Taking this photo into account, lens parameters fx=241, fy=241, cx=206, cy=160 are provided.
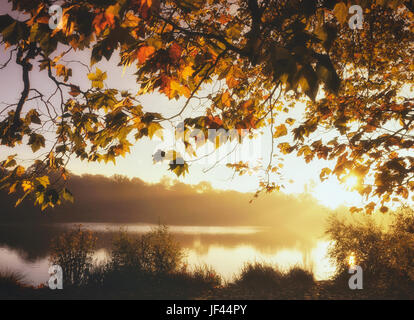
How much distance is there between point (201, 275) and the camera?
9.21 meters

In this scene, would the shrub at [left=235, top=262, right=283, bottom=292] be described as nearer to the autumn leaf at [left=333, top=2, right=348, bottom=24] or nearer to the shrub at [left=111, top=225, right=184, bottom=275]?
the shrub at [left=111, top=225, right=184, bottom=275]

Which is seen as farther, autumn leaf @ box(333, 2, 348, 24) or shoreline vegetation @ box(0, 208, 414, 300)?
shoreline vegetation @ box(0, 208, 414, 300)

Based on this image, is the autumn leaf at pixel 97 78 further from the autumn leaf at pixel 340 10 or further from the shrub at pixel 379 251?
the shrub at pixel 379 251

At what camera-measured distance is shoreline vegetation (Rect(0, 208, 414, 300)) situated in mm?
7934

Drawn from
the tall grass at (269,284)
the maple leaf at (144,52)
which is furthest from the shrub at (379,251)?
the maple leaf at (144,52)

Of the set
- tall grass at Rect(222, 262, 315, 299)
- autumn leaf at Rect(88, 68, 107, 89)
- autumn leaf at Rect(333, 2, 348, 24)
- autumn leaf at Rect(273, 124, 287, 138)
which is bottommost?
tall grass at Rect(222, 262, 315, 299)

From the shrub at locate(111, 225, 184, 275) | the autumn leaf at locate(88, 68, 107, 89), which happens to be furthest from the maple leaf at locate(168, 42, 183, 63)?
the shrub at locate(111, 225, 184, 275)

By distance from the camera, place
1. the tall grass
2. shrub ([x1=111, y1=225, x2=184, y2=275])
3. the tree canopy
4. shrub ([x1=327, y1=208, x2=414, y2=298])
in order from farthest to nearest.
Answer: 1. shrub ([x1=111, y1=225, x2=184, y2=275])
2. shrub ([x1=327, y1=208, x2=414, y2=298])
3. the tall grass
4. the tree canopy

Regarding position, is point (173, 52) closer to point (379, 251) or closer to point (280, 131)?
point (280, 131)

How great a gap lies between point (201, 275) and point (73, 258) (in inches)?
194

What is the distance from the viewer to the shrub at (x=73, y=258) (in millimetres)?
9055

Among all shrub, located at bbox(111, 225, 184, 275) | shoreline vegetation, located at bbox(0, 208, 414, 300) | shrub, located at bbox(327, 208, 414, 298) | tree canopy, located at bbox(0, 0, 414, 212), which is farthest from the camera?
shrub, located at bbox(111, 225, 184, 275)

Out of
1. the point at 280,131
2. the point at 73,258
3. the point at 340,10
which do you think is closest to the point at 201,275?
the point at 73,258
